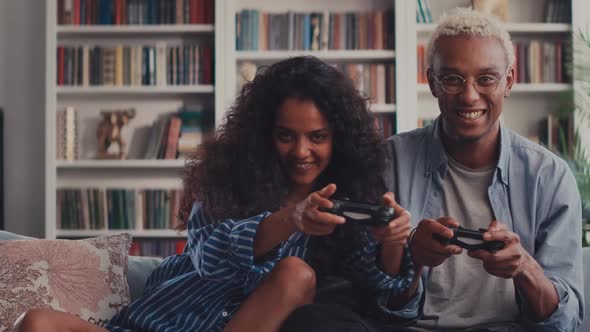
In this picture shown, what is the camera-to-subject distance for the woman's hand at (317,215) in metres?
1.50

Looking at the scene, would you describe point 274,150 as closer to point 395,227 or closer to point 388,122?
point 395,227

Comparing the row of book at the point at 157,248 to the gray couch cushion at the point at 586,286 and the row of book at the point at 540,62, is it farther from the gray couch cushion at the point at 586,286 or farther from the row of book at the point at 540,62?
the gray couch cushion at the point at 586,286

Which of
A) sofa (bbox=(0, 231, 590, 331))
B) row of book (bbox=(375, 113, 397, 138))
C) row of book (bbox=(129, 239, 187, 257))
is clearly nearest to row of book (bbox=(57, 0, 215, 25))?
row of book (bbox=(375, 113, 397, 138))

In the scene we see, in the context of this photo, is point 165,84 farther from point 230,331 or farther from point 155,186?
point 230,331

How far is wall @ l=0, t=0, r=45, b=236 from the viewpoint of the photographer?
15.5ft

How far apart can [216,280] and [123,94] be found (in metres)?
3.06

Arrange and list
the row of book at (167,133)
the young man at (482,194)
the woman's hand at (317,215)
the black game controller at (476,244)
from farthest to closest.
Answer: the row of book at (167,133) → the young man at (482,194) → the black game controller at (476,244) → the woman's hand at (317,215)

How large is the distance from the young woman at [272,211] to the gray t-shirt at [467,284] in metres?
0.12

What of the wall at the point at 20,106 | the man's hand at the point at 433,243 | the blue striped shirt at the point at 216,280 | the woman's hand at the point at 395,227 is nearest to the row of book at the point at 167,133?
the wall at the point at 20,106

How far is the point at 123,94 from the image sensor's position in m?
4.66

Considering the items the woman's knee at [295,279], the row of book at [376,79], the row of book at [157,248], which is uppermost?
the row of book at [376,79]

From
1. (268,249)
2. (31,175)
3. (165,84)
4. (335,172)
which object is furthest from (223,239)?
(31,175)

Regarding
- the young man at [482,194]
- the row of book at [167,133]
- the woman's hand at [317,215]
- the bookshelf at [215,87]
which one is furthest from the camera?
the row of book at [167,133]

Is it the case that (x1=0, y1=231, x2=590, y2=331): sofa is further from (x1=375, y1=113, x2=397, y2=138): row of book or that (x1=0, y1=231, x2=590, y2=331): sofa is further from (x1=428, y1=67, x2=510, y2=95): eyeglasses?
(x1=375, y1=113, x2=397, y2=138): row of book
